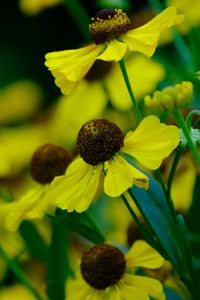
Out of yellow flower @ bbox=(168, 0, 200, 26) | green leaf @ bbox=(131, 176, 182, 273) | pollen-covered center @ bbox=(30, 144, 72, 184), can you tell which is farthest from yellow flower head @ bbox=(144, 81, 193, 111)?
yellow flower @ bbox=(168, 0, 200, 26)

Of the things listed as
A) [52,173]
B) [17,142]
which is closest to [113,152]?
[52,173]

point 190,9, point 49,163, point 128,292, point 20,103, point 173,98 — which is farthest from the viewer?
point 20,103

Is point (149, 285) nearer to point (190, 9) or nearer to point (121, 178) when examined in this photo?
point (121, 178)

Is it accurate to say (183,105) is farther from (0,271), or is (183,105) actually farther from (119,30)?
(0,271)

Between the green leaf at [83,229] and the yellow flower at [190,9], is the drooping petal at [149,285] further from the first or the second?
the yellow flower at [190,9]

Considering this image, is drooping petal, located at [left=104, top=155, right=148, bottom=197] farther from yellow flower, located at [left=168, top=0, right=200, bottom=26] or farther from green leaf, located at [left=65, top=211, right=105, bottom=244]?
yellow flower, located at [left=168, top=0, right=200, bottom=26]

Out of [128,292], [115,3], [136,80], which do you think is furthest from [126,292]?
[115,3]
